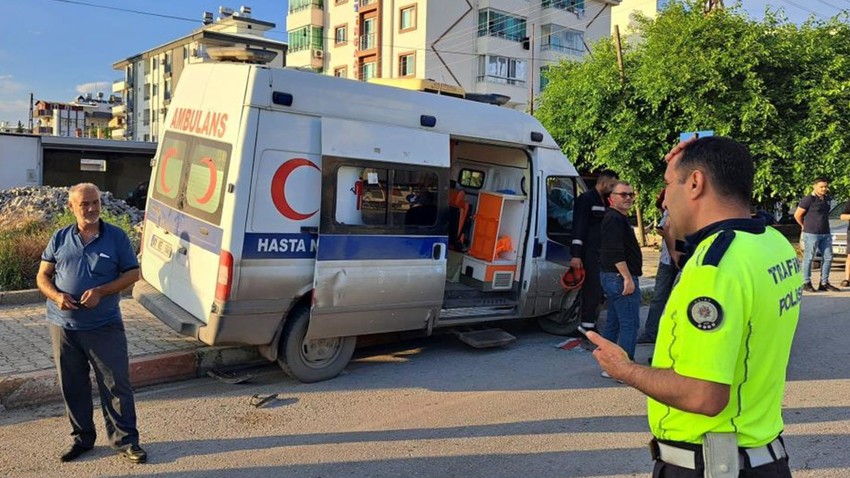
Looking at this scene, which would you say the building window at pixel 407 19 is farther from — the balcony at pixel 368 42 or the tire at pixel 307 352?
the tire at pixel 307 352

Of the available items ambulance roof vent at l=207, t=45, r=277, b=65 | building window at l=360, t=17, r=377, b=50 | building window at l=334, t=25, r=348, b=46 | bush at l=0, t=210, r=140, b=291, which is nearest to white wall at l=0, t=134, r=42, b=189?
bush at l=0, t=210, r=140, b=291

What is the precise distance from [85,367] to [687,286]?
12.5 feet

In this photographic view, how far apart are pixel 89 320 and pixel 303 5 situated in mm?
46691

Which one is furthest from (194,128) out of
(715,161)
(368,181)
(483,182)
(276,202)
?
(715,161)

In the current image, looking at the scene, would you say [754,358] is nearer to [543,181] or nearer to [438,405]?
[438,405]

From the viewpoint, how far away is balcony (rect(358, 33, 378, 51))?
4226cm

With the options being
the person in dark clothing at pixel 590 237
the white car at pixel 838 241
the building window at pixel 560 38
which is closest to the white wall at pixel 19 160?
the person in dark clothing at pixel 590 237

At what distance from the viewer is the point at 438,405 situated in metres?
5.30

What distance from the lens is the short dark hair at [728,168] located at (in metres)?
1.94

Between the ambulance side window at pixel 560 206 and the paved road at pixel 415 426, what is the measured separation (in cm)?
162

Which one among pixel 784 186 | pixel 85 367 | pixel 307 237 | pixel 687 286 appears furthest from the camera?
pixel 784 186

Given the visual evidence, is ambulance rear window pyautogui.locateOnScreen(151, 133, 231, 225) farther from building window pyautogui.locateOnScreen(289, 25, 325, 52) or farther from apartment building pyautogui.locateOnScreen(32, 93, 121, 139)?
apartment building pyautogui.locateOnScreen(32, 93, 121, 139)

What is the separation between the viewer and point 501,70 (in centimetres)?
4122

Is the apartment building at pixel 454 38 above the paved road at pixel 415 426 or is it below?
above
